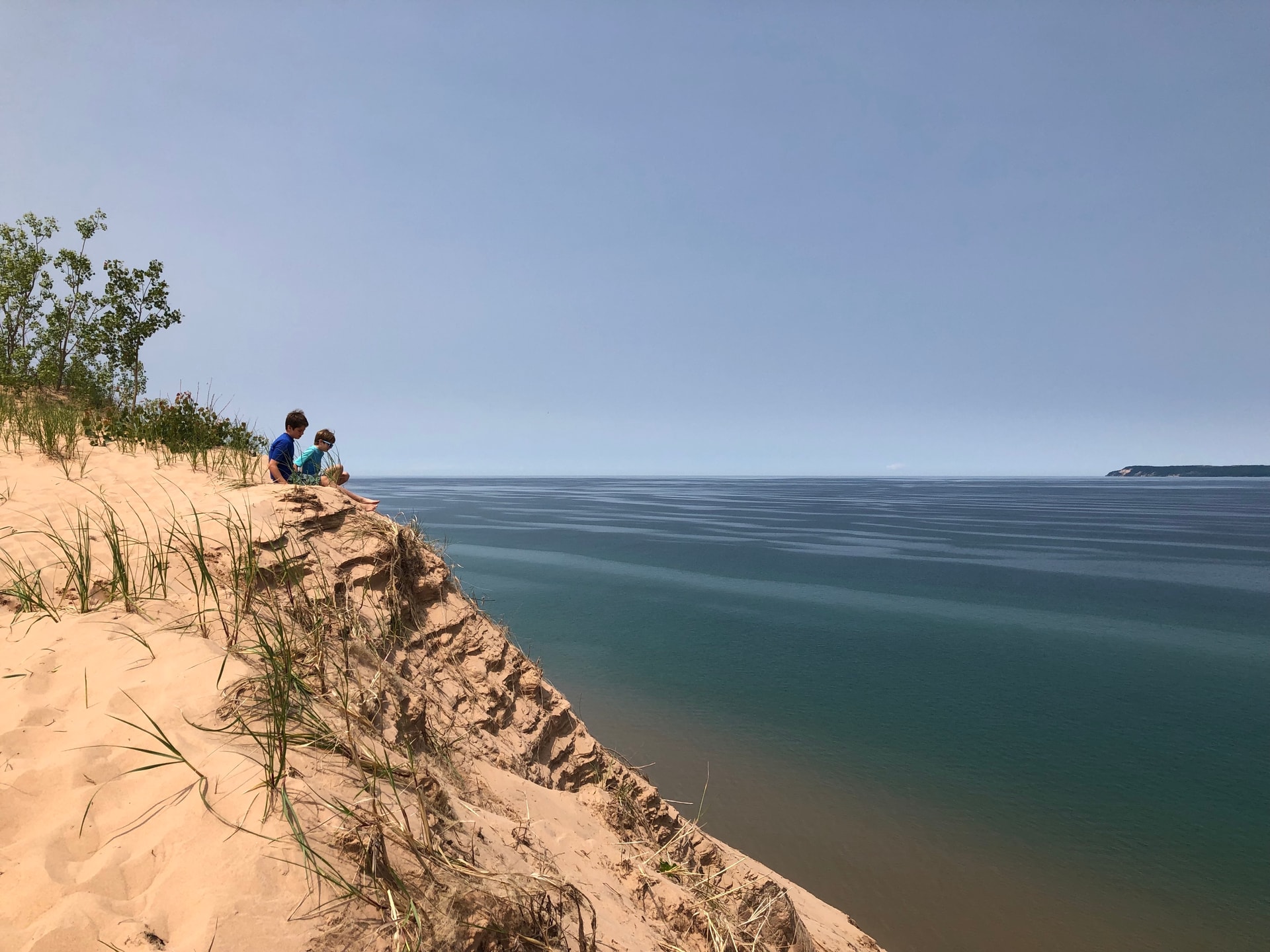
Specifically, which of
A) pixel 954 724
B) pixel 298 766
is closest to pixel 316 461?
pixel 298 766

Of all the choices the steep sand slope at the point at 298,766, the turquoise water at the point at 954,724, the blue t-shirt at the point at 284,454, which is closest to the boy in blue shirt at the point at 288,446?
the blue t-shirt at the point at 284,454

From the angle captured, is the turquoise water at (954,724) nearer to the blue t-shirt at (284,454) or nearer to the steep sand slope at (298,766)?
the steep sand slope at (298,766)

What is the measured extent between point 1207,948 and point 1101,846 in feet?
6.41

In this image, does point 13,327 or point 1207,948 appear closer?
point 1207,948

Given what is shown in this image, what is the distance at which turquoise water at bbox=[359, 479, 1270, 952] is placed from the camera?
311 inches

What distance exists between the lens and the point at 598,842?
491 centimetres

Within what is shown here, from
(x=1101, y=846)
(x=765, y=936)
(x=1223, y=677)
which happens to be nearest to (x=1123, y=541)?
(x=1223, y=677)

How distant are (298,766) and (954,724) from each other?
47.6 ft

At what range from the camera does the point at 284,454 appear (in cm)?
776

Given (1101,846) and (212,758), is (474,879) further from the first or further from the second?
(1101,846)

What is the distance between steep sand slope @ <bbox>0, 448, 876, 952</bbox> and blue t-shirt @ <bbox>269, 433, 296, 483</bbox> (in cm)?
106

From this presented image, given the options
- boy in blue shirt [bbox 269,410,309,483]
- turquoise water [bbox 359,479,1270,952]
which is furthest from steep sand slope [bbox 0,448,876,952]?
turquoise water [bbox 359,479,1270,952]

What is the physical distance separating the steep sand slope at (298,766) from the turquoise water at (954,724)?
2.61 metres

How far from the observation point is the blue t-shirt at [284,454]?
7.70 metres
